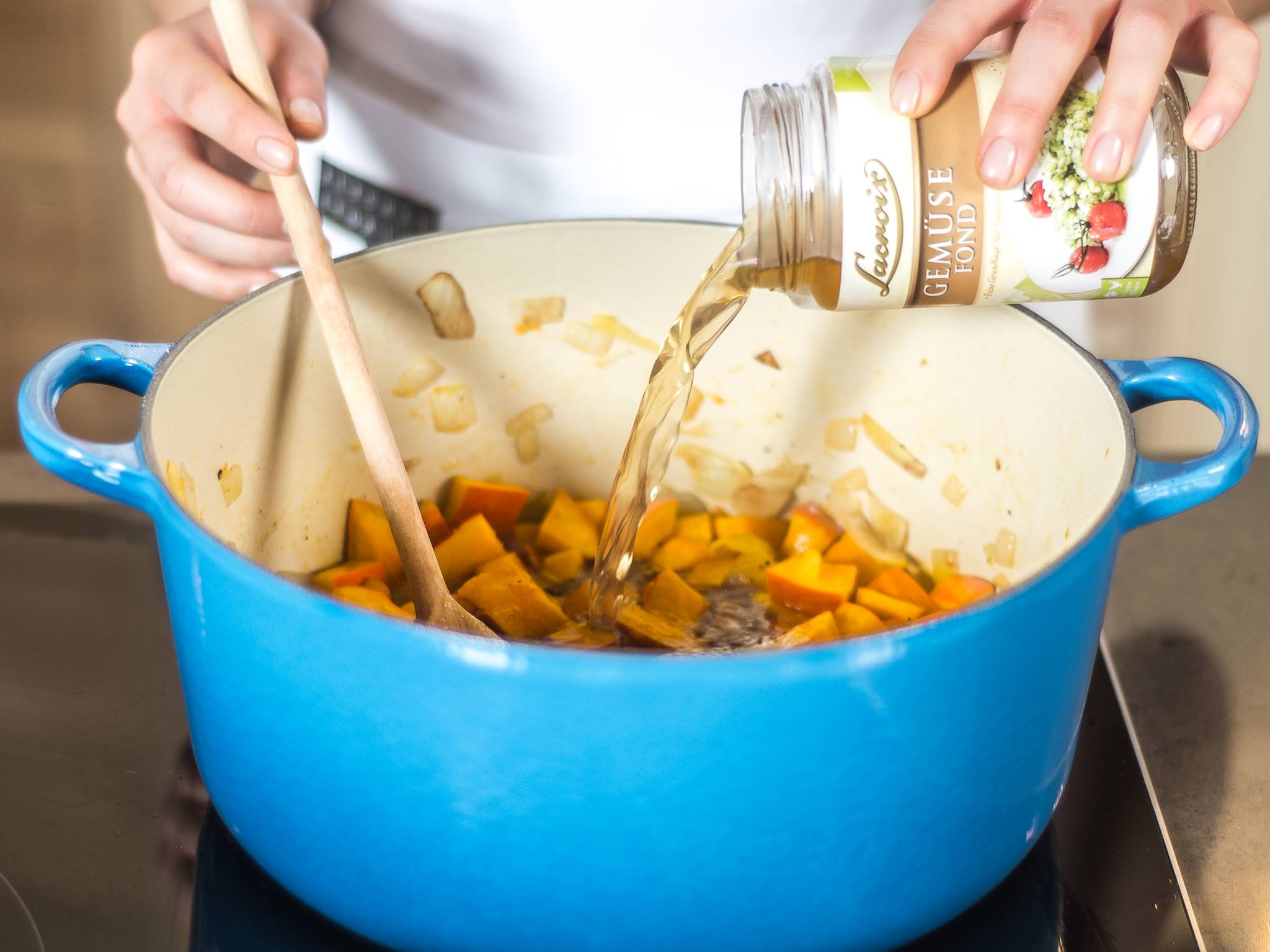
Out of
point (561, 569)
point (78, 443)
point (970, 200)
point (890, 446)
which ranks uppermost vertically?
point (970, 200)

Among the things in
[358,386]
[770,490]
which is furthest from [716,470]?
[358,386]

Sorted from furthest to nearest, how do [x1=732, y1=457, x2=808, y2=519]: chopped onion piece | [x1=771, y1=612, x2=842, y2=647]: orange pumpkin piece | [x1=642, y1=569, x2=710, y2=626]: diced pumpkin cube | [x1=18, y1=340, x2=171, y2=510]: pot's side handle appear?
[x1=732, y1=457, x2=808, y2=519]: chopped onion piece < [x1=642, y1=569, x2=710, y2=626]: diced pumpkin cube < [x1=771, y1=612, x2=842, y2=647]: orange pumpkin piece < [x1=18, y1=340, x2=171, y2=510]: pot's side handle

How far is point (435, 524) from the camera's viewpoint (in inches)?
37.1

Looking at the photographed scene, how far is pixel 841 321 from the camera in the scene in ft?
3.02

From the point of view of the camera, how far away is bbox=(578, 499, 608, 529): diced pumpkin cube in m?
0.99

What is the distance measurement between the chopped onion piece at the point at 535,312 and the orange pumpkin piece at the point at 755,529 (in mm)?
213

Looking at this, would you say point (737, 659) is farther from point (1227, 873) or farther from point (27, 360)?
point (27, 360)

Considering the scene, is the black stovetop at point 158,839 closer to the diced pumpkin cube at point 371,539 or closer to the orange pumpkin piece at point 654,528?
the diced pumpkin cube at point 371,539

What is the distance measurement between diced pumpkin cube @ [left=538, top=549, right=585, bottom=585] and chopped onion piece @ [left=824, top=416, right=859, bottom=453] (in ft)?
0.72

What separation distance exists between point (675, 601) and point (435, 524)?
0.20 metres

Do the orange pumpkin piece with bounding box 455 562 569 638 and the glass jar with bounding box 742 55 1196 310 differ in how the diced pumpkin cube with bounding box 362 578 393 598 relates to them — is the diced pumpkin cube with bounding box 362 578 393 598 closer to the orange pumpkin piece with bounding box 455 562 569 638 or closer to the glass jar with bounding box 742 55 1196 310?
the orange pumpkin piece with bounding box 455 562 569 638

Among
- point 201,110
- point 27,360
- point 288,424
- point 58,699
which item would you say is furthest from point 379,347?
point 27,360

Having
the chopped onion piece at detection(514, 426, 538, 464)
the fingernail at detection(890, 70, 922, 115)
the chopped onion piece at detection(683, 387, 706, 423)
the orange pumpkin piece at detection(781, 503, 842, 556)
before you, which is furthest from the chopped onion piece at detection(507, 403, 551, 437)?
the fingernail at detection(890, 70, 922, 115)

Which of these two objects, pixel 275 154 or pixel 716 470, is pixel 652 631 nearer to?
pixel 716 470
